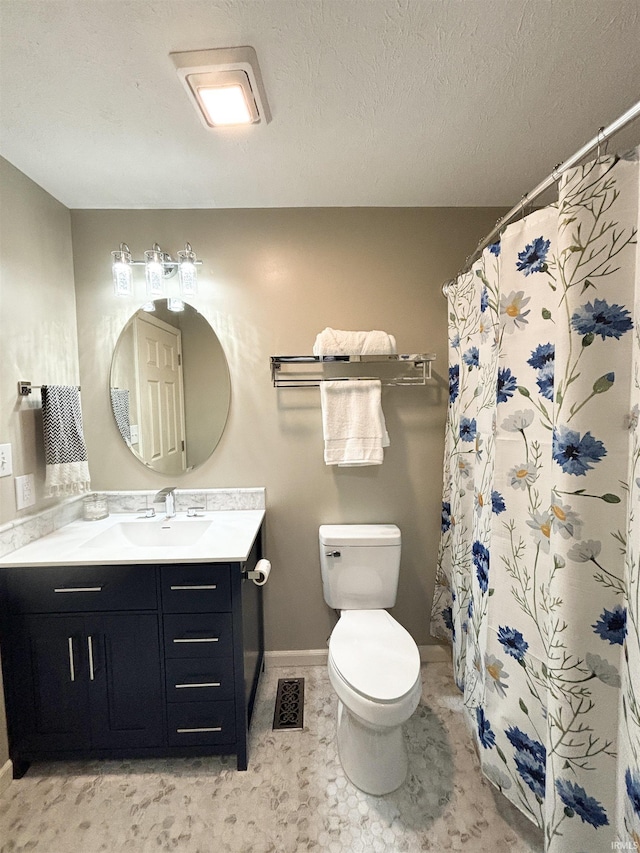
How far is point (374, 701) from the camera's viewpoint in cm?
128

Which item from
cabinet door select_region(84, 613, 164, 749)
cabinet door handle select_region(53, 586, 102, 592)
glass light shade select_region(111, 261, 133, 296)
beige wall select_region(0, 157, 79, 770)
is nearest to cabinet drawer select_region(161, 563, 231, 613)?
cabinet door select_region(84, 613, 164, 749)

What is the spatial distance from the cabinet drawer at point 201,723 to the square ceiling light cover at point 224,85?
2088 mm

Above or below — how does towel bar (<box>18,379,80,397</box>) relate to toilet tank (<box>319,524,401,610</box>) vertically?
above

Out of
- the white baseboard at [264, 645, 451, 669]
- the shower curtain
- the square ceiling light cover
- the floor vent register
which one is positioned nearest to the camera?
the shower curtain

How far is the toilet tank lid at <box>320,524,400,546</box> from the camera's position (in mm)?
1856

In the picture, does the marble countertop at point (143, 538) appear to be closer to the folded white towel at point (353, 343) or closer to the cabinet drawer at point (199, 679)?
the cabinet drawer at point (199, 679)

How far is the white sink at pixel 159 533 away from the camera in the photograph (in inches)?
71.9

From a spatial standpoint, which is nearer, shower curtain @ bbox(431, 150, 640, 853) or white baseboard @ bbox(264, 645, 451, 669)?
shower curtain @ bbox(431, 150, 640, 853)

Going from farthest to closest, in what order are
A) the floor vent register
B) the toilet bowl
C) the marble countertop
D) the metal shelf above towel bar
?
the metal shelf above towel bar < the floor vent register < the marble countertop < the toilet bowl

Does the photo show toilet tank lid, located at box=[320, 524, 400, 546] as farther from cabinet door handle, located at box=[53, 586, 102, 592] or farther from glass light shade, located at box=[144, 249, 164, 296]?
glass light shade, located at box=[144, 249, 164, 296]

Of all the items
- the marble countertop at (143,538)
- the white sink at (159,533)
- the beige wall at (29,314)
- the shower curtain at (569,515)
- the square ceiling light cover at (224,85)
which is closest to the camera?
the shower curtain at (569,515)

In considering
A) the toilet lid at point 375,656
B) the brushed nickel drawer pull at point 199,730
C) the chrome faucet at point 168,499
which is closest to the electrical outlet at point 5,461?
the chrome faucet at point 168,499

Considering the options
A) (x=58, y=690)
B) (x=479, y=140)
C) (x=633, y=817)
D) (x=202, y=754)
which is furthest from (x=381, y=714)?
(x=479, y=140)

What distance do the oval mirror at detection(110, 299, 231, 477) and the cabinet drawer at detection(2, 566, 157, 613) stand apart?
0.65 m
